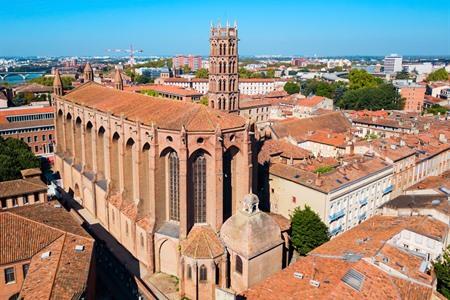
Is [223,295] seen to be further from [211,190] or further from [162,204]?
[162,204]

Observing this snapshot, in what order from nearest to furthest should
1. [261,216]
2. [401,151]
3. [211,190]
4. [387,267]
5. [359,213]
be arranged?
1. [387,267]
2. [261,216]
3. [211,190]
4. [359,213]
5. [401,151]

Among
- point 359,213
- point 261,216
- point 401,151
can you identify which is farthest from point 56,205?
point 401,151

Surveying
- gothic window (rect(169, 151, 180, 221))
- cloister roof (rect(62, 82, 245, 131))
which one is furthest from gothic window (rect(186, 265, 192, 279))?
cloister roof (rect(62, 82, 245, 131))

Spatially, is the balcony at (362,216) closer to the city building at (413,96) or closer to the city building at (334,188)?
the city building at (334,188)

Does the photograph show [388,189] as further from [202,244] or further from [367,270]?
[202,244]

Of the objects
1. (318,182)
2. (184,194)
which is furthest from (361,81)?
(184,194)

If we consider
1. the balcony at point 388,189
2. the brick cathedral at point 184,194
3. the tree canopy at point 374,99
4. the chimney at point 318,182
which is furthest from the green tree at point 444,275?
the tree canopy at point 374,99
